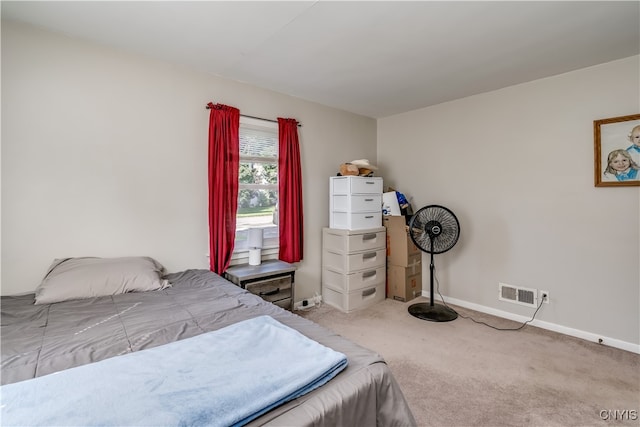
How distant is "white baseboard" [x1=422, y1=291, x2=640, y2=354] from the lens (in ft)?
7.80

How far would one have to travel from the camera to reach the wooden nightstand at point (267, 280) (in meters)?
2.52

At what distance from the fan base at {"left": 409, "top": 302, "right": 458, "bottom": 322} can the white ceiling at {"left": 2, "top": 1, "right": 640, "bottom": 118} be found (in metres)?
2.32

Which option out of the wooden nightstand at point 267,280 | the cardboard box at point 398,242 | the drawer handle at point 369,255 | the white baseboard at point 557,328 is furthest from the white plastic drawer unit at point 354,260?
the white baseboard at point 557,328

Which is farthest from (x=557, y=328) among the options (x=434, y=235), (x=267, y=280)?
(x=267, y=280)

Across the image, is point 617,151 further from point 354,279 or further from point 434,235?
point 354,279

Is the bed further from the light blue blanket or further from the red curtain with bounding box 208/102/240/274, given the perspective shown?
the red curtain with bounding box 208/102/240/274

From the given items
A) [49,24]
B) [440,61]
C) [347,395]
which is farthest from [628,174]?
[49,24]

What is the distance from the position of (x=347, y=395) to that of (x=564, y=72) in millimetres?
3256

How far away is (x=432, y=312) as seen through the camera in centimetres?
309

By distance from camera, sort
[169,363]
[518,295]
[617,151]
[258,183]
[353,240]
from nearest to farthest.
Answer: [169,363] → [617,151] → [518,295] → [258,183] → [353,240]

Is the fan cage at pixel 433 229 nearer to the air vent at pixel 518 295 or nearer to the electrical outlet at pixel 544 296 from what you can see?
the air vent at pixel 518 295

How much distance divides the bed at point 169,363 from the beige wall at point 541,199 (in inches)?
98.0

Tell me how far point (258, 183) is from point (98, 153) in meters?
1.34

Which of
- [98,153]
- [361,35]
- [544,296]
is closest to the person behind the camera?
[361,35]
